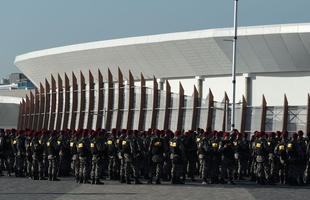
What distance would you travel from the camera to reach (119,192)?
19.0 metres

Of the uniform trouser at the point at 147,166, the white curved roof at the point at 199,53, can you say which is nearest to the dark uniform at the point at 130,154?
the uniform trouser at the point at 147,166

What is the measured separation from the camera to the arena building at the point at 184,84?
1716 inches

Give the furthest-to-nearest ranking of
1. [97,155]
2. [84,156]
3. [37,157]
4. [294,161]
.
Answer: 1. [37,157]
2. [294,161]
3. [84,156]
4. [97,155]

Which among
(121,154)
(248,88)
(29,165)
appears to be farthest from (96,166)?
(248,88)

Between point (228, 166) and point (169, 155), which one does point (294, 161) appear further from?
point (169, 155)

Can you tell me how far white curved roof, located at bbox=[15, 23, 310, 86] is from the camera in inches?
2114

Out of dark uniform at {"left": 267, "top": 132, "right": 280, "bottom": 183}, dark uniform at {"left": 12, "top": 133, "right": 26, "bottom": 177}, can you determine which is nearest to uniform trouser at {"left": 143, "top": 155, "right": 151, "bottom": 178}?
dark uniform at {"left": 267, "top": 132, "right": 280, "bottom": 183}

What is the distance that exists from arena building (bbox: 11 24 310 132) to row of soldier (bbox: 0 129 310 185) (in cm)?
1698

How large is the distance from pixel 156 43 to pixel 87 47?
9.39m

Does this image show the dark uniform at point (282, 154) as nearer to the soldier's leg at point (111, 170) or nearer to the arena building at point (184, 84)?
the soldier's leg at point (111, 170)

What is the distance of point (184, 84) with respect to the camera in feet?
204

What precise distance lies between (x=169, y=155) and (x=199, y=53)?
36.3 m

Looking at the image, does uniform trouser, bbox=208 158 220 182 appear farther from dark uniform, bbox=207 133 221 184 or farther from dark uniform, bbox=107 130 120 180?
dark uniform, bbox=107 130 120 180

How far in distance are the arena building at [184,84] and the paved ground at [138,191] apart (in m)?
19.5
